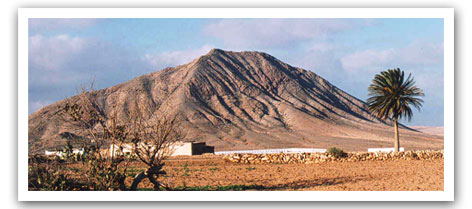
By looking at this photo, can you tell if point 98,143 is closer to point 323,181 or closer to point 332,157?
point 323,181

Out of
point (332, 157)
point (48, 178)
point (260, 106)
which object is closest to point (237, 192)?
point (48, 178)

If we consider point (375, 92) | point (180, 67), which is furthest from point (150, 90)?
point (375, 92)

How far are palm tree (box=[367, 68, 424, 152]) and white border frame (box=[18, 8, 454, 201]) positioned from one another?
1785cm

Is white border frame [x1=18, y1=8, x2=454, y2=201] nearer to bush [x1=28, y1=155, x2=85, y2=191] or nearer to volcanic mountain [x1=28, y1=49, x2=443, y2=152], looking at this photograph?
bush [x1=28, y1=155, x2=85, y2=191]

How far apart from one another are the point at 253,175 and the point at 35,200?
8.54 m

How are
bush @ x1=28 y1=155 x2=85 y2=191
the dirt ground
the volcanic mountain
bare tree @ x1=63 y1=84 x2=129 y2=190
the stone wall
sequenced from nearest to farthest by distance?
bush @ x1=28 y1=155 x2=85 y2=191
bare tree @ x1=63 y1=84 x2=129 y2=190
the dirt ground
the stone wall
the volcanic mountain

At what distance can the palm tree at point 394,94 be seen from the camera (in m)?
26.9

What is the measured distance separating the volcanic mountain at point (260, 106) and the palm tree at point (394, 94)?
18.8 meters

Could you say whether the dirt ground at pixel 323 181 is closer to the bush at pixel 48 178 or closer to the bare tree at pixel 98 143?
the bare tree at pixel 98 143

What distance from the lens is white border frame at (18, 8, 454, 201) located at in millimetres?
8859

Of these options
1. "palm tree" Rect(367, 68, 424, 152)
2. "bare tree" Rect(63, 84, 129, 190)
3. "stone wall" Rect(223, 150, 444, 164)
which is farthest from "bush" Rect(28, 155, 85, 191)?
"palm tree" Rect(367, 68, 424, 152)
